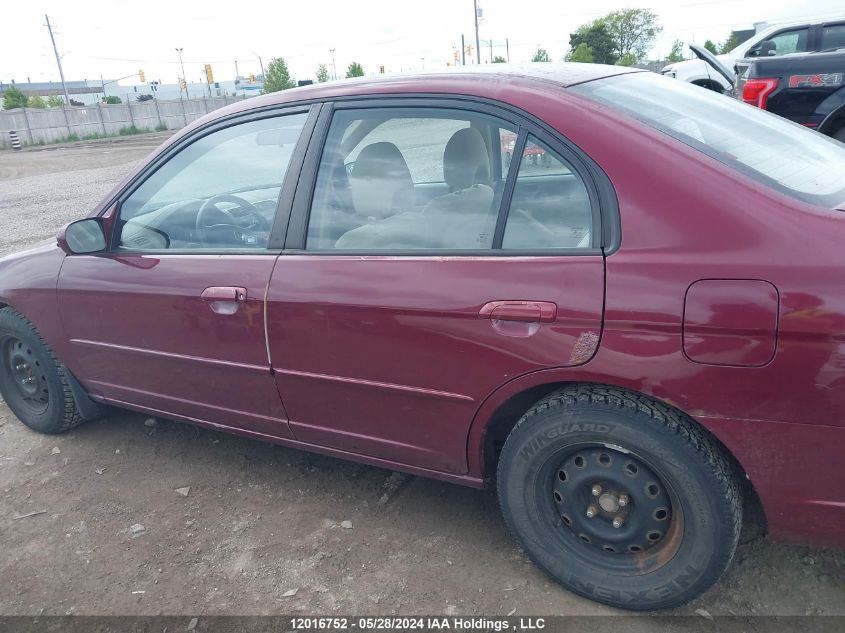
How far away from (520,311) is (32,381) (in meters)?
2.98

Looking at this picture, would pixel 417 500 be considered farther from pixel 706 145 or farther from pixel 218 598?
pixel 706 145

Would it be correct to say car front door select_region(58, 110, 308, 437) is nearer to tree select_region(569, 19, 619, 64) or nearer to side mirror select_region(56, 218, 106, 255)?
side mirror select_region(56, 218, 106, 255)

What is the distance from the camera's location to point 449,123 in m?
2.51

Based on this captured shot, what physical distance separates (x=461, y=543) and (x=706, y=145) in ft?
5.49

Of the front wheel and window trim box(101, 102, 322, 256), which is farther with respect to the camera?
window trim box(101, 102, 322, 256)

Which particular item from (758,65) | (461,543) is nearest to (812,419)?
(461,543)

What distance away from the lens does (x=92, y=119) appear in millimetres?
44562

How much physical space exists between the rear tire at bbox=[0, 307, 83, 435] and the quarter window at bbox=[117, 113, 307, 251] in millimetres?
902

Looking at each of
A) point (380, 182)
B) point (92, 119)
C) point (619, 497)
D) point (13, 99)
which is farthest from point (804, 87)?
point (13, 99)

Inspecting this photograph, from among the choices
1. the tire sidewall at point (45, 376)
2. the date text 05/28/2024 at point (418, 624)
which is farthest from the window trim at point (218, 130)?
the date text 05/28/2024 at point (418, 624)

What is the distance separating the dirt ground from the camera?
7.89 feet

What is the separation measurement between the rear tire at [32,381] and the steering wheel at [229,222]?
1.26 meters

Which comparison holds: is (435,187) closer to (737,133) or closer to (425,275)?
(425,275)

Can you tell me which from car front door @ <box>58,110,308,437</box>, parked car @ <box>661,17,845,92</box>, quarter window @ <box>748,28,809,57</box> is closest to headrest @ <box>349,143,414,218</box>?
car front door @ <box>58,110,308,437</box>
